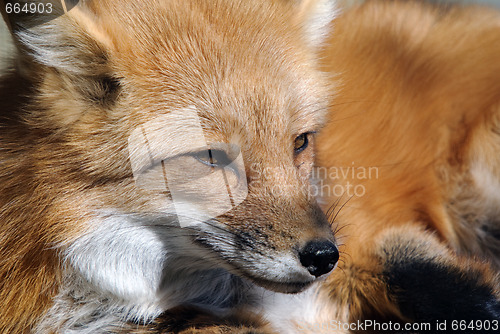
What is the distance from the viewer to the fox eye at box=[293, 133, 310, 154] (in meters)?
2.06

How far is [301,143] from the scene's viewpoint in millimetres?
2094

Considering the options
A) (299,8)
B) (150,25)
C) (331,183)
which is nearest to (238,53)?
(150,25)

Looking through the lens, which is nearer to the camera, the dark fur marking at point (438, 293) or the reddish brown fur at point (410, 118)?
the dark fur marking at point (438, 293)

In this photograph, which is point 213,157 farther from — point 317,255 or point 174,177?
point 317,255

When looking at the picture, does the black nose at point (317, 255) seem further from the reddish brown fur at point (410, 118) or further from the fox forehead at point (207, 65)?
the reddish brown fur at point (410, 118)

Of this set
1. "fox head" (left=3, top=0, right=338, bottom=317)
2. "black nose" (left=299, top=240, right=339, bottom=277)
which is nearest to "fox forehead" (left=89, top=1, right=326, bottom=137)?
"fox head" (left=3, top=0, right=338, bottom=317)

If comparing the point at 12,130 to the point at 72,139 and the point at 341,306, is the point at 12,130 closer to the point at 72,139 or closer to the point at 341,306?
the point at 72,139

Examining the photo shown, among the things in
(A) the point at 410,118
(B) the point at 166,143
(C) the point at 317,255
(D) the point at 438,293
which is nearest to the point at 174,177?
(B) the point at 166,143

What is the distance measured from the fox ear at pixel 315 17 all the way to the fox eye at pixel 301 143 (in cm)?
42

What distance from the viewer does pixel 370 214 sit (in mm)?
2850

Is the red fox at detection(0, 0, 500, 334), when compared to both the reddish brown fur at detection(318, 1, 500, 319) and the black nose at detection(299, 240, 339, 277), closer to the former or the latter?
the black nose at detection(299, 240, 339, 277)

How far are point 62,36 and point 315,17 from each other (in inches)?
40.3

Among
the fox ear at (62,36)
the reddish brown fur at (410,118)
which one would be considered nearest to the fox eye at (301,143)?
the reddish brown fur at (410,118)

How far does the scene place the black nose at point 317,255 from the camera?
1.74 metres
